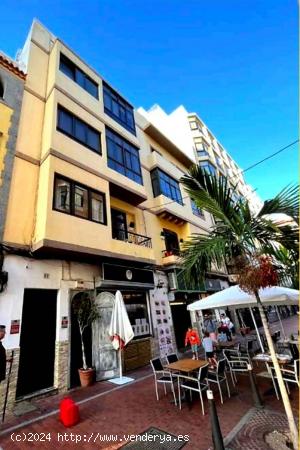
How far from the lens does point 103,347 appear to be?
368 inches

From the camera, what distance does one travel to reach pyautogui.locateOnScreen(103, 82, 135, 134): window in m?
14.2

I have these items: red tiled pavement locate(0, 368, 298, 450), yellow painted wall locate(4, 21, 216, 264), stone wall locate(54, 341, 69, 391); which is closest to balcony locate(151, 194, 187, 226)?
yellow painted wall locate(4, 21, 216, 264)

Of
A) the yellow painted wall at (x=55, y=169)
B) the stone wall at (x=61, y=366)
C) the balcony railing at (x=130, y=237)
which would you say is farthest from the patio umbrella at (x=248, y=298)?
the balcony railing at (x=130, y=237)

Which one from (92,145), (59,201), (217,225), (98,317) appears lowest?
(98,317)

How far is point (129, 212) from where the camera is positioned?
13.6 metres

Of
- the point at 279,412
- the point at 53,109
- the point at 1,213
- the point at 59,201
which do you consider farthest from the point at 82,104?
the point at 279,412

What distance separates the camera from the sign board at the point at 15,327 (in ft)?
23.3

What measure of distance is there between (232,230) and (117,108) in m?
13.1

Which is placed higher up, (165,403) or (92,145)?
(92,145)

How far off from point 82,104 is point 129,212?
20.0 ft

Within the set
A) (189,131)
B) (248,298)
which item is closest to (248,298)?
(248,298)

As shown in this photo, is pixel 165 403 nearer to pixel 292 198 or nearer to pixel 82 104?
pixel 292 198

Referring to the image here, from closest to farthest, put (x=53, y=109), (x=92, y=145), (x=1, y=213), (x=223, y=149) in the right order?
(x=1, y=213) < (x=53, y=109) < (x=92, y=145) < (x=223, y=149)

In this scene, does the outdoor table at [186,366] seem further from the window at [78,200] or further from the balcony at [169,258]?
the balcony at [169,258]
